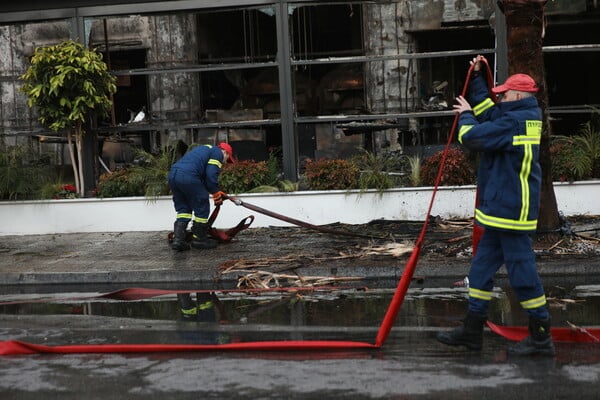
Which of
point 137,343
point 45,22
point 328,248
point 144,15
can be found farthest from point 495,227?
point 45,22

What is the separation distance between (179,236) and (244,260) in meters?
1.40

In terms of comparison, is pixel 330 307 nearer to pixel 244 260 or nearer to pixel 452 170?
pixel 244 260

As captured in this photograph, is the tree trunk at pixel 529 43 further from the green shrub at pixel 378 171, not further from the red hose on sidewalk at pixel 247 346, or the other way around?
the red hose on sidewalk at pixel 247 346

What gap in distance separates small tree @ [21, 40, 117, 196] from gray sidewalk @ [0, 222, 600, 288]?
2229 millimetres

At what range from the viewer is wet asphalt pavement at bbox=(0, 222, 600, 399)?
4797 mm

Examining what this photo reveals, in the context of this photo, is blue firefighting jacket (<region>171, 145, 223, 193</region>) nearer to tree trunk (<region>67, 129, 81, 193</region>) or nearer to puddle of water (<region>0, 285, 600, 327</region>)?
puddle of water (<region>0, 285, 600, 327</region>)

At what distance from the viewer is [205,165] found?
1057 cm

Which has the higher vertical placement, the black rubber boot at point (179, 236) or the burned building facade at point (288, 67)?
the burned building facade at point (288, 67)

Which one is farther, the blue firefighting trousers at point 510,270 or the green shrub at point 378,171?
the green shrub at point 378,171

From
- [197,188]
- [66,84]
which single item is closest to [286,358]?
[197,188]

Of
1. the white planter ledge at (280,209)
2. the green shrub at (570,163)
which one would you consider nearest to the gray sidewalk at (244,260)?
the white planter ledge at (280,209)

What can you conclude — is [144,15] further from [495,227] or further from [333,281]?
[495,227]

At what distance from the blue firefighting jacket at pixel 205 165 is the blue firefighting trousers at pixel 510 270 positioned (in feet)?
17.5

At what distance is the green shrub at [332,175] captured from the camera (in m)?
12.8
